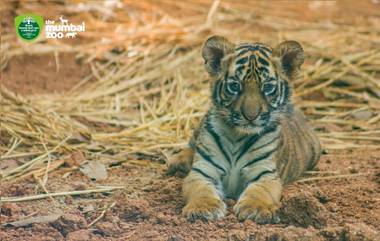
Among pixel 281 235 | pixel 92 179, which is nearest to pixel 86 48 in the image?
pixel 92 179

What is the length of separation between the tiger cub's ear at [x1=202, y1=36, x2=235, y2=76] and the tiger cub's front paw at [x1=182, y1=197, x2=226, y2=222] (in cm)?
77

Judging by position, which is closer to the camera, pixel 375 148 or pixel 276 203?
pixel 276 203

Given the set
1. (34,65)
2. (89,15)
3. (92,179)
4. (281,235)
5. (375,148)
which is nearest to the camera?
(281,235)

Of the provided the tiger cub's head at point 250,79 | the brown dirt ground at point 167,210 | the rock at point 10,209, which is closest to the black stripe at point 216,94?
the tiger cub's head at point 250,79

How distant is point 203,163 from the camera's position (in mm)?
5137

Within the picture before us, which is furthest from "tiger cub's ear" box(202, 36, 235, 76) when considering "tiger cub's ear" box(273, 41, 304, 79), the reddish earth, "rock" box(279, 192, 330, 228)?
"rock" box(279, 192, 330, 228)

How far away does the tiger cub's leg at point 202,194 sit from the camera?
462cm

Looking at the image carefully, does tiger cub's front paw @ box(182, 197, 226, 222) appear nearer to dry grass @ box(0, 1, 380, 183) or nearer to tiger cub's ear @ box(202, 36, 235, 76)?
tiger cub's ear @ box(202, 36, 235, 76)

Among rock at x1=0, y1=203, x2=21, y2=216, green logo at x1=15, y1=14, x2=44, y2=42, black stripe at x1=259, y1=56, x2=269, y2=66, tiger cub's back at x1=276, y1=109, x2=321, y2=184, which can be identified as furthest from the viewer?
green logo at x1=15, y1=14, x2=44, y2=42

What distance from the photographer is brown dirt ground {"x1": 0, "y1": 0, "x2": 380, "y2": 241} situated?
440 centimetres

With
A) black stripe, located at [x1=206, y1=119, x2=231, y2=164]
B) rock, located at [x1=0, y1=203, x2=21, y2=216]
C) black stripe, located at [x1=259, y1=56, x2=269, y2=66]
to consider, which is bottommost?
rock, located at [x1=0, y1=203, x2=21, y2=216]

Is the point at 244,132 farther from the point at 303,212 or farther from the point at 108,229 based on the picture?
the point at 108,229

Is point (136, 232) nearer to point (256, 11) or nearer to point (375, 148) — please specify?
point (375, 148)

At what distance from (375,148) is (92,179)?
196cm
